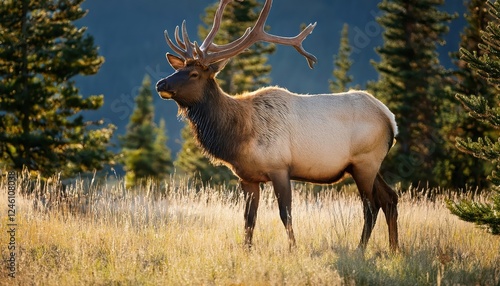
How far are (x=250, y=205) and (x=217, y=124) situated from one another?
3.72 feet

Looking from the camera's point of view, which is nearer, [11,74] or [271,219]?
[271,219]

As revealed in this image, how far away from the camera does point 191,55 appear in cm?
825

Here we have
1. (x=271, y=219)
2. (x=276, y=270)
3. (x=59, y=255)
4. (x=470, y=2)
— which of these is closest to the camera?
(x=276, y=270)

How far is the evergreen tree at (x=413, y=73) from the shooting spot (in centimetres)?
2352

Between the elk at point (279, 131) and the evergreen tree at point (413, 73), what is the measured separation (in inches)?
593

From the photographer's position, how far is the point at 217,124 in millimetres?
7875

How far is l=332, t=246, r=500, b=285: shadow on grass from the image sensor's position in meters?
6.23

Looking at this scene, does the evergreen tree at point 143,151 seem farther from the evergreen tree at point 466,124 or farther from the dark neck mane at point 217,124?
the dark neck mane at point 217,124

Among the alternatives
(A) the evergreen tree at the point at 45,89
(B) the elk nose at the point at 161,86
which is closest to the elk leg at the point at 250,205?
(B) the elk nose at the point at 161,86

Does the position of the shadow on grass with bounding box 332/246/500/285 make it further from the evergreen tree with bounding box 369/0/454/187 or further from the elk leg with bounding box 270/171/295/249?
the evergreen tree with bounding box 369/0/454/187

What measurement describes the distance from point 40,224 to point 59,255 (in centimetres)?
118

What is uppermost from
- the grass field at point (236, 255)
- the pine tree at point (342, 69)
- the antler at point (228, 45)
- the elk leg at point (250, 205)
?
the pine tree at point (342, 69)

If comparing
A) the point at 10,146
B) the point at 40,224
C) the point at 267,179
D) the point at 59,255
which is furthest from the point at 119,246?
the point at 10,146

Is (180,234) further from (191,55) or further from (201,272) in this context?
(191,55)
